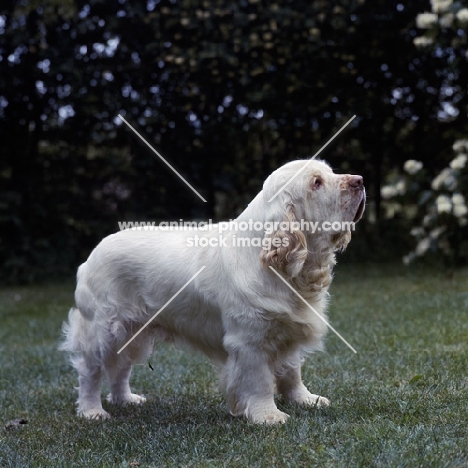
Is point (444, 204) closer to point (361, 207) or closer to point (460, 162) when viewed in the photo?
point (460, 162)

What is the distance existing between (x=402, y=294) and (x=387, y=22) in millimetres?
4886

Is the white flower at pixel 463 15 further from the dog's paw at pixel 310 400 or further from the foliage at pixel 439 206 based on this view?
the dog's paw at pixel 310 400

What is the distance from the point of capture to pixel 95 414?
12.3 feet

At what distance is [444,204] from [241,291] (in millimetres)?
5841

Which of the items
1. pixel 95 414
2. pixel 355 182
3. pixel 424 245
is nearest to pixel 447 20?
pixel 424 245

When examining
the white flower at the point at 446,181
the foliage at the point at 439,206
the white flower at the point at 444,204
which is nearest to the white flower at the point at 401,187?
the foliage at the point at 439,206

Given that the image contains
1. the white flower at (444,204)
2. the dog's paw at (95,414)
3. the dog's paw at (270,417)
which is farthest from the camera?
the white flower at (444,204)

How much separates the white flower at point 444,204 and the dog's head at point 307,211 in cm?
553

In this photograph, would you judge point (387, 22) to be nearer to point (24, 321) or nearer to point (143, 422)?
point (24, 321)

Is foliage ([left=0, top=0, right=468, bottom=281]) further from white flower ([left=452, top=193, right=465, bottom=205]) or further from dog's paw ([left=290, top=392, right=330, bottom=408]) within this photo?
dog's paw ([left=290, top=392, right=330, bottom=408])

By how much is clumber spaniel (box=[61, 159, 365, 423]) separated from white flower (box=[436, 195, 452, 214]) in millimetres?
5448

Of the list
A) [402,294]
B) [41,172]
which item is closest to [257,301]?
[402,294]

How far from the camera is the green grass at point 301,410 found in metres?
2.71

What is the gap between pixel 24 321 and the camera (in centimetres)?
731
